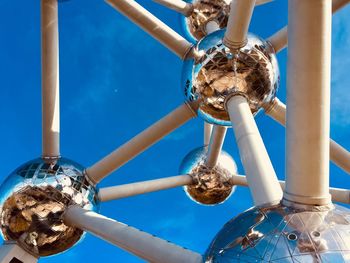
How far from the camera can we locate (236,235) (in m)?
3.66

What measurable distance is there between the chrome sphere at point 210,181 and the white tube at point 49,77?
378cm

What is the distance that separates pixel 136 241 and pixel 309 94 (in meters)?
2.27

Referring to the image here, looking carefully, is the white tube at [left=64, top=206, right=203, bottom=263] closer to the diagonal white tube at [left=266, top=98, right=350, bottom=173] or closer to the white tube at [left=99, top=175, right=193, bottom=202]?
the white tube at [left=99, top=175, right=193, bottom=202]

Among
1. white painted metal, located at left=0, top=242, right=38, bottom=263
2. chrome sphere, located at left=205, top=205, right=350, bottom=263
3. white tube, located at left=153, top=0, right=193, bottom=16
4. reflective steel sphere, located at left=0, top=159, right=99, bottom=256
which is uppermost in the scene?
white tube, located at left=153, top=0, right=193, bottom=16

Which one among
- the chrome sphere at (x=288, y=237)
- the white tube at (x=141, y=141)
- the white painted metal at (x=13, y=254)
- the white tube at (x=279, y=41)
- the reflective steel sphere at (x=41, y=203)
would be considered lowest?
the chrome sphere at (x=288, y=237)

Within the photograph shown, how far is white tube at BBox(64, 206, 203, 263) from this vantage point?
4137 mm

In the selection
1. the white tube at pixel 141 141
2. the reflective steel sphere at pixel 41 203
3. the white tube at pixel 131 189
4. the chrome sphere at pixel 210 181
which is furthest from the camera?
the chrome sphere at pixel 210 181

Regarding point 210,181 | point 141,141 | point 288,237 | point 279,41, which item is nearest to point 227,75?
point 279,41

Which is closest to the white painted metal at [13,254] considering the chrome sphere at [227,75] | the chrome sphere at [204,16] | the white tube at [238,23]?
the chrome sphere at [227,75]

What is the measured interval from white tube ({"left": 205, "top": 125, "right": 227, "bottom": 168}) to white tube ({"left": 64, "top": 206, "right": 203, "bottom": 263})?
2.96 m

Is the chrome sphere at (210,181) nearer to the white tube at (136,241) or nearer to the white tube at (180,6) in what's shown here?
the white tube at (180,6)

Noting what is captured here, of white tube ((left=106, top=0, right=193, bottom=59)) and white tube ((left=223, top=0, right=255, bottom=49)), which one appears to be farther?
white tube ((left=106, top=0, right=193, bottom=59))

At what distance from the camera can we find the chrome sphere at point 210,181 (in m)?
9.80

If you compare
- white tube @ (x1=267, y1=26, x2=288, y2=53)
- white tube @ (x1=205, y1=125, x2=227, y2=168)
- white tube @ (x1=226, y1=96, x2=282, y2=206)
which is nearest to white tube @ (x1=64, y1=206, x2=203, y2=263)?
white tube @ (x1=226, y1=96, x2=282, y2=206)
